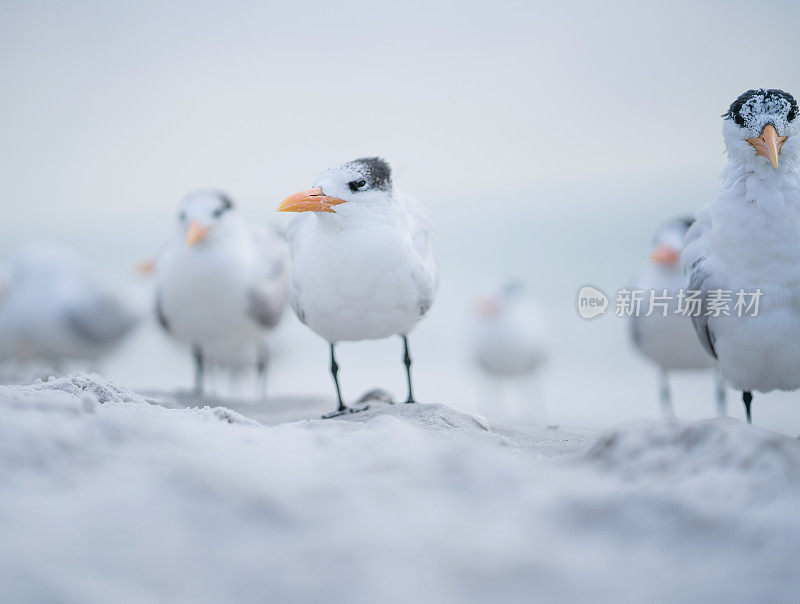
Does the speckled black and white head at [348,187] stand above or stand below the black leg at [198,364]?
above

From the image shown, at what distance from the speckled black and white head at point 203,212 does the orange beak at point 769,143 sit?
2.94 meters

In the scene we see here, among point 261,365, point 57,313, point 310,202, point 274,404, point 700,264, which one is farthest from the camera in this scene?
point 57,313

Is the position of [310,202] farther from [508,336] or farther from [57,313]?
[508,336]

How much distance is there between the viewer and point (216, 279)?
4.87 metres

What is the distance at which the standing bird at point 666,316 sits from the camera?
4.91 metres

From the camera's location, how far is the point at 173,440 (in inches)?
74.3

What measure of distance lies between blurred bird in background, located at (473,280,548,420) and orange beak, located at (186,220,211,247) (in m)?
3.66

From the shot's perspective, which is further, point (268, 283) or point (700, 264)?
point (268, 283)

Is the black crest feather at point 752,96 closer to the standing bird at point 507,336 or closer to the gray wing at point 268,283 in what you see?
the gray wing at point 268,283

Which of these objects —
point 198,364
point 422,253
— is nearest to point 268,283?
point 198,364

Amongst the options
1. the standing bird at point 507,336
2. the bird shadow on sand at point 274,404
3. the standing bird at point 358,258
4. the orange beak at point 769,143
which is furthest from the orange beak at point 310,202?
the standing bird at point 507,336

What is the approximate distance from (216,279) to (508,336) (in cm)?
356

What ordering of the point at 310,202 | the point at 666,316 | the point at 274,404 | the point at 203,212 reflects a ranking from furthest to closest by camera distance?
the point at 666,316, the point at 203,212, the point at 274,404, the point at 310,202

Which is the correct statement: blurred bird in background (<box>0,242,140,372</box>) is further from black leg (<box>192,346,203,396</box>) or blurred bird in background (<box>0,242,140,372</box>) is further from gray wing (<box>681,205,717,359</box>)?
gray wing (<box>681,205,717,359</box>)
